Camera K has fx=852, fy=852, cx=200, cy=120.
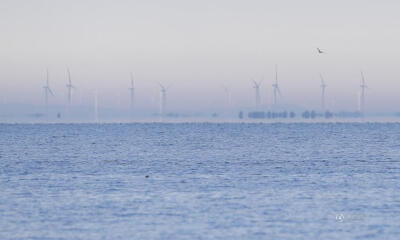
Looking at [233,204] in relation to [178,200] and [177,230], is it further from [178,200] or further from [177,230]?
[177,230]

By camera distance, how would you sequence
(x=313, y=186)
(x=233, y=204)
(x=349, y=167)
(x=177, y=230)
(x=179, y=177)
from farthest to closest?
(x=349, y=167) → (x=179, y=177) → (x=313, y=186) → (x=233, y=204) → (x=177, y=230)

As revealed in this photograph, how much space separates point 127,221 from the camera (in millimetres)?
45844

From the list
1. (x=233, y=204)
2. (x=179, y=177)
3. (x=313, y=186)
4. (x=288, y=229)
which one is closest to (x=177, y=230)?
(x=288, y=229)

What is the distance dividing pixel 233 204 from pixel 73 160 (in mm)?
47777

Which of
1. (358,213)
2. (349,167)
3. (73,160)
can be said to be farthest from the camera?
(73,160)

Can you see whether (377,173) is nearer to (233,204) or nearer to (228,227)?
(233,204)

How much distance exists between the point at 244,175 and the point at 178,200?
64.7ft

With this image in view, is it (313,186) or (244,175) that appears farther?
(244,175)

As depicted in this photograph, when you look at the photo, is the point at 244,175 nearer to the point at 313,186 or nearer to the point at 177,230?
the point at 313,186

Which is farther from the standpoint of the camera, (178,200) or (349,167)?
(349,167)

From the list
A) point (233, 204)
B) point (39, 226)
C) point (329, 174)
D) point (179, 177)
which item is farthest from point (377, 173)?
point (39, 226)

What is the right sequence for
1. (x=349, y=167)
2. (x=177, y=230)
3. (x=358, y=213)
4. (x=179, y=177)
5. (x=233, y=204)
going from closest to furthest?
1. (x=177, y=230)
2. (x=358, y=213)
3. (x=233, y=204)
4. (x=179, y=177)
5. (x=349, y=167)

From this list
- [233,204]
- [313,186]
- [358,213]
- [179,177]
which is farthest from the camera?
[179,177]

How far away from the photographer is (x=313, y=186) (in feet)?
207
